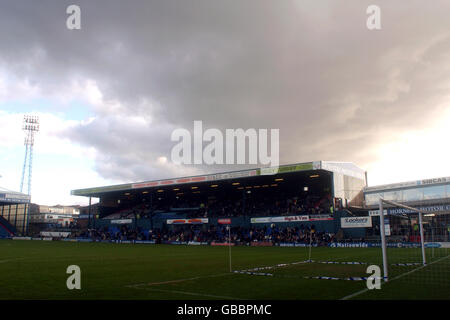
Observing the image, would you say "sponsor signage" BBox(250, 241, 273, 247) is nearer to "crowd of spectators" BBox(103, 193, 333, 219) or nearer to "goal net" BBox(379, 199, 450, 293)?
"crowd of spectators" BBox(103, 193, 333, 219)

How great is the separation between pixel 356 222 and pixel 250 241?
47.0 feet

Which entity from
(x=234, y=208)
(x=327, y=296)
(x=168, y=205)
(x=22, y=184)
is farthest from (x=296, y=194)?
(x=22, y=184)

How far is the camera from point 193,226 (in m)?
61.1

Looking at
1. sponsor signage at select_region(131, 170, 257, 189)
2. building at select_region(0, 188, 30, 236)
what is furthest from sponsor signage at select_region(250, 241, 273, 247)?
building at select_region(0, 188, 30, 236)

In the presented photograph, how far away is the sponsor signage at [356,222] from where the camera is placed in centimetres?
4197

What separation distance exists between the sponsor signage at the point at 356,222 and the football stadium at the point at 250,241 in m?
0.14

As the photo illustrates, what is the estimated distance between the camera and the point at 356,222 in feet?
141

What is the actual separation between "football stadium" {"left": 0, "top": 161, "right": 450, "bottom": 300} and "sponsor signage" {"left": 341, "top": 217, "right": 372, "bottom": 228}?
0.47ft

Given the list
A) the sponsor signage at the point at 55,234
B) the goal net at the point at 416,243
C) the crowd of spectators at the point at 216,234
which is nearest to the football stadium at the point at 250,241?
the goal net at the point at 416,243

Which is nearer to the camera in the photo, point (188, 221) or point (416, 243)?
point (416, 243)

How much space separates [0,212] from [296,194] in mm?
69050

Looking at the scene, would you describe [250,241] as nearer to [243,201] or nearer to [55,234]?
[243,201]

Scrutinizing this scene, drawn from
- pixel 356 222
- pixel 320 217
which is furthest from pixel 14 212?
pixel 356 222
